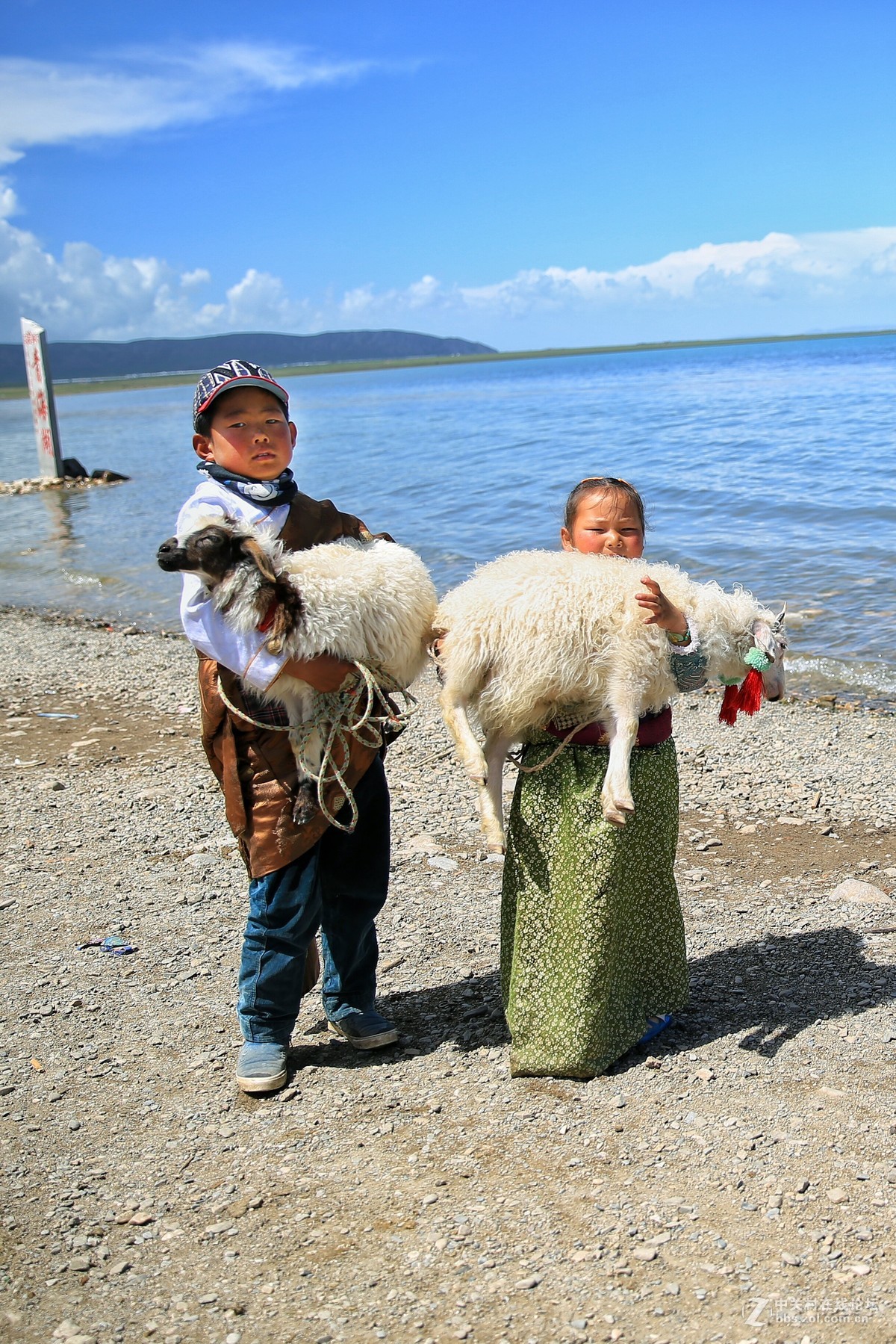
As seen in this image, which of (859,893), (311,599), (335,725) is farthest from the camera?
(859,893)

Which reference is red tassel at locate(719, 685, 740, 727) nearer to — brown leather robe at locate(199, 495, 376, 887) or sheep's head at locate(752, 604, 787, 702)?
sheep's head at locate(752, 604, 787, 702)

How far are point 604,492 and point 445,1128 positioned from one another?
5.91 feet

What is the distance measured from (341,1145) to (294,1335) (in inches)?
25.8

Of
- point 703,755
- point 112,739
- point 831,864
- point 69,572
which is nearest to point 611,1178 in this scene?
point 831,864

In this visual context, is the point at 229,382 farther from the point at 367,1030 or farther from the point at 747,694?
the point at 367,1030

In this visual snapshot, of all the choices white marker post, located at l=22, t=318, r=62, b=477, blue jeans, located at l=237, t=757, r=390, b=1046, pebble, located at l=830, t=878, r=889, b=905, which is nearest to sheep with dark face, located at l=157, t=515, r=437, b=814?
blue jeans, located at l=237, t=757, r=390, b=1046

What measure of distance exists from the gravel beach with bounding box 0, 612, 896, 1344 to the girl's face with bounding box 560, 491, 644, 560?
4.88 feet

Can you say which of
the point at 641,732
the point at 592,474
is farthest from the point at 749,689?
the point at 592,474

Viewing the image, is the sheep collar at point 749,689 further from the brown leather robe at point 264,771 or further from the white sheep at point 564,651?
the brown leather robe at point 264,771

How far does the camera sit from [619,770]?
279cm

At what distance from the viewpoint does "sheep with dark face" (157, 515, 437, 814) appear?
265cm

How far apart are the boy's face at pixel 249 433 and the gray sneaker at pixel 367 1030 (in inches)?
65.7

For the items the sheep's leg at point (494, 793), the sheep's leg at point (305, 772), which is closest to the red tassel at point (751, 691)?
the sheep's leg at point (494, 793)

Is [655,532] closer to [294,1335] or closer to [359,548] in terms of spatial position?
[359,548]
